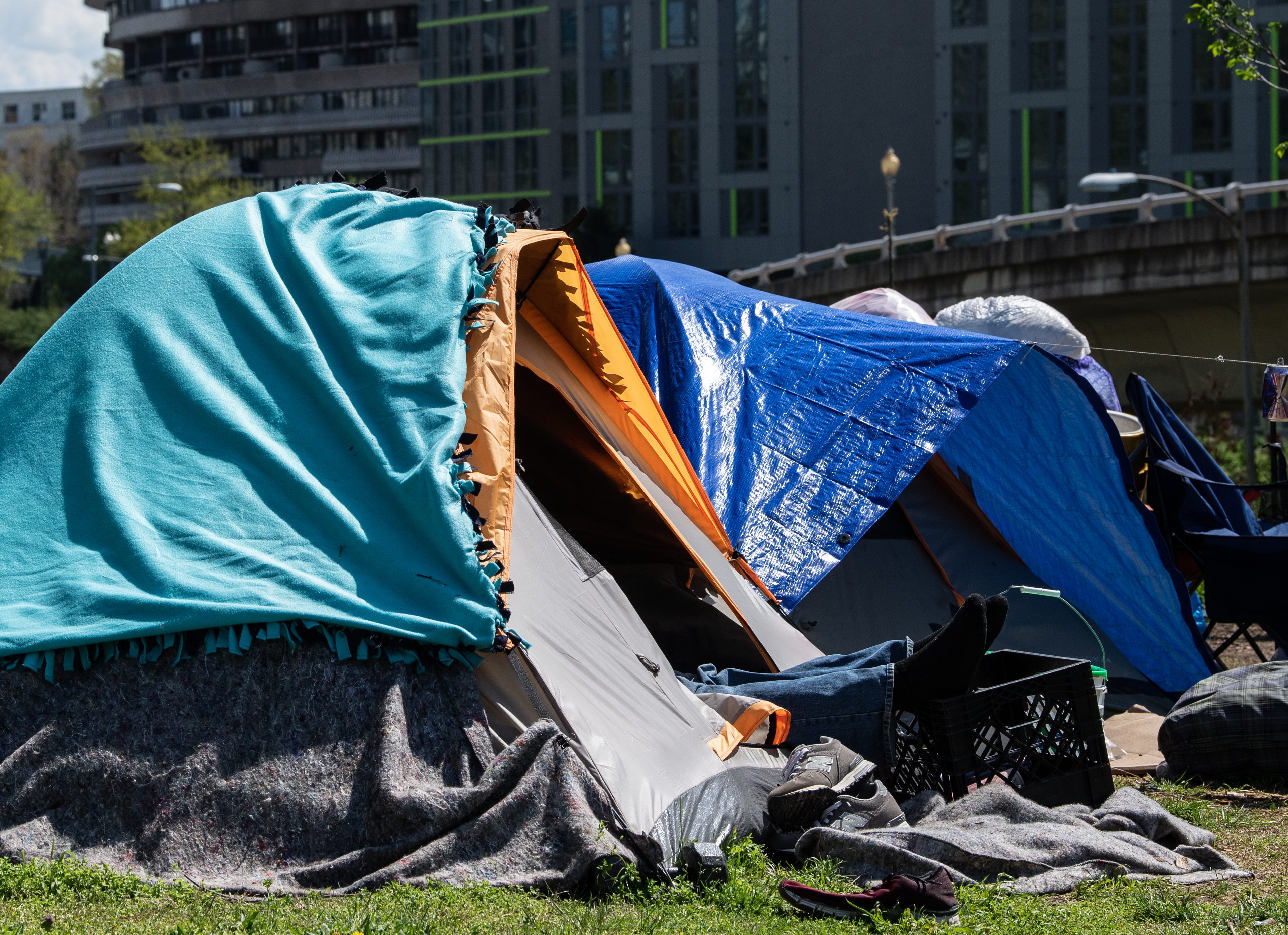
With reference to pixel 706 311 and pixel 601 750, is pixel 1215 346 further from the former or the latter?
pixel 601 750

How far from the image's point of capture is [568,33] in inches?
2013

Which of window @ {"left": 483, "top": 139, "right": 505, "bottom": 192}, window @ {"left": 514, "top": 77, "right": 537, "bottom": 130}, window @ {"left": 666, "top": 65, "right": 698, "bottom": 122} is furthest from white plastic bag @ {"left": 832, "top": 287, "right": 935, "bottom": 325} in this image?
window @ {"left": 483, "top": 139, "right": 505, "bottom": 192}

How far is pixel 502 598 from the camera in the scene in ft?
13.6

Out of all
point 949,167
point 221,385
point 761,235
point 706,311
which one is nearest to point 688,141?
point 761,235

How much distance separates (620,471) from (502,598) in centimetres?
178

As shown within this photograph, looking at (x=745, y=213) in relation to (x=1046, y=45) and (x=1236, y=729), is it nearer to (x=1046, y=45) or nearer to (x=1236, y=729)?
(x=1046, y=45)

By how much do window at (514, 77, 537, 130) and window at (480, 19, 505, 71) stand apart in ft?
4.10

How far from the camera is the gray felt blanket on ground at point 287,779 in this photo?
3.78m

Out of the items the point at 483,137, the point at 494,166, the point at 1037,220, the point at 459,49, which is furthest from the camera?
the point at 459,49

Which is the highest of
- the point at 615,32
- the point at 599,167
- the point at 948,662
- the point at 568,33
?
the point at 568,33

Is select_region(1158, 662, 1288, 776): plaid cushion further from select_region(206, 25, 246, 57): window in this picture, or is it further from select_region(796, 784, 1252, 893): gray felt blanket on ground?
select_region(206, 25, 246, 57): window

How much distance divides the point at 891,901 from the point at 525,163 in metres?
50.7

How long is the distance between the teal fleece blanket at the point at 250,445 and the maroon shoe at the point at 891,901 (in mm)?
1207

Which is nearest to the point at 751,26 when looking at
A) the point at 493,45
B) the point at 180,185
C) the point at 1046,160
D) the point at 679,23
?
the point at 679,23
